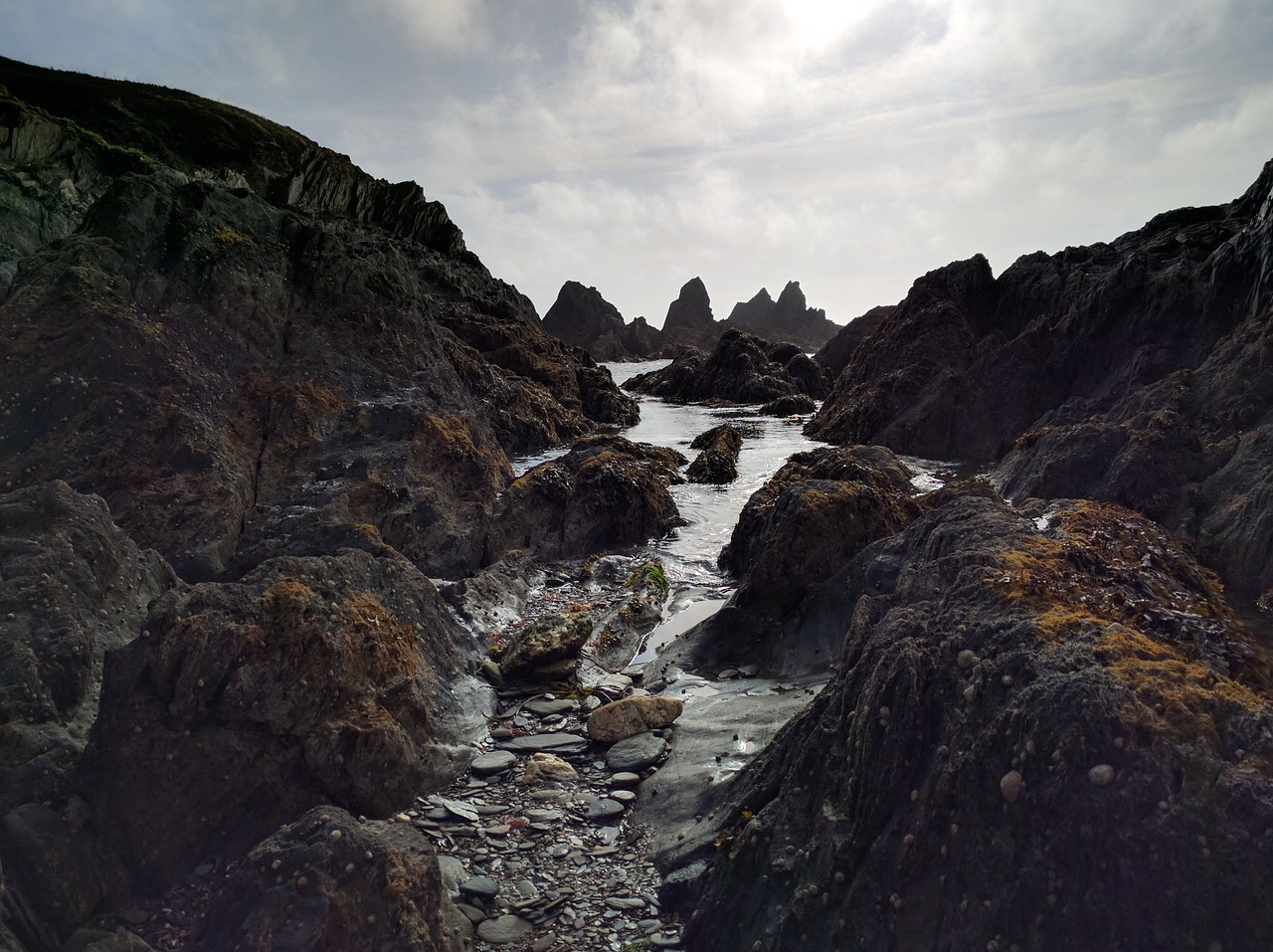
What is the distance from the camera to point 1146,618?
14.6 ft

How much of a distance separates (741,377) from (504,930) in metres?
45.6

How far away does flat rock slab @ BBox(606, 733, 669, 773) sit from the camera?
6.30 m

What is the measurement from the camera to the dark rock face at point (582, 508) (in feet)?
41.1

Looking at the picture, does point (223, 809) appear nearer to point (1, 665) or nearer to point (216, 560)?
point (1, 665)

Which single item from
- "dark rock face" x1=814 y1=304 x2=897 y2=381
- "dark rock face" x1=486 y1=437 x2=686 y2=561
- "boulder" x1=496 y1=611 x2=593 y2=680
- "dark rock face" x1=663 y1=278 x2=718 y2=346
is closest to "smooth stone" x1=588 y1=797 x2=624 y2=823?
"boulder" x1=496 y1=611 x2=593 y2=680

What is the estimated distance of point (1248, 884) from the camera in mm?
2906

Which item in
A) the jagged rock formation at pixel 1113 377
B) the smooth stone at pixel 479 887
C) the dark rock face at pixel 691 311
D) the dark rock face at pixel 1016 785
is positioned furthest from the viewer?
the dark rock face at pixel 691 311

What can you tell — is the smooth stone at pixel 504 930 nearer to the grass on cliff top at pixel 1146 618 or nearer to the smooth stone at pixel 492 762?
the smooth stone at pixel 492 762

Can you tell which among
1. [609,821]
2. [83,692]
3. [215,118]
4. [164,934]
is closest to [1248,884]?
[609,821]

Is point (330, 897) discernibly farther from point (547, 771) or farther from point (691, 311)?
point (691, 311)

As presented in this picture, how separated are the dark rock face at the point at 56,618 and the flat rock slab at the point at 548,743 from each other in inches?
122

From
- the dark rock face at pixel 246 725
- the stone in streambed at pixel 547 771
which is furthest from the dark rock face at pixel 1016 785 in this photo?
the dark rock face at pixel 246 725

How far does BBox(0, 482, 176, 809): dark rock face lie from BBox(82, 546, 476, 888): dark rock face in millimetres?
307

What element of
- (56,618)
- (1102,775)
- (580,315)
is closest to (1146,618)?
(1102,775)
